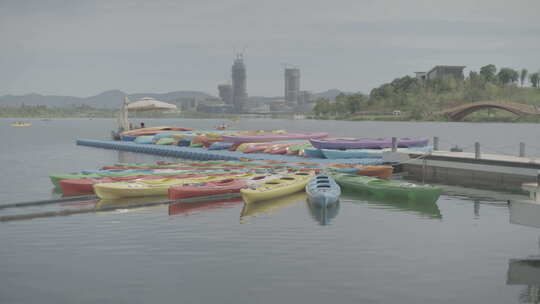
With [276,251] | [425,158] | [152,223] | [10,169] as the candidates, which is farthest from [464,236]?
[10,169]

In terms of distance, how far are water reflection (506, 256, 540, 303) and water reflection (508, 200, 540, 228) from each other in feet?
4.76

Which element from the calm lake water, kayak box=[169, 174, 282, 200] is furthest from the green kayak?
kayak box=[169, 174, 282, 200]

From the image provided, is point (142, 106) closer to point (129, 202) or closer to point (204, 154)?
point (204, 154)

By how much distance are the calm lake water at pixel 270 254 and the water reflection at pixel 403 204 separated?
159 millimetres

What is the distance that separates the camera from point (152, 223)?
20.9 meters

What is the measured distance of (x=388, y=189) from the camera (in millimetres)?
26250

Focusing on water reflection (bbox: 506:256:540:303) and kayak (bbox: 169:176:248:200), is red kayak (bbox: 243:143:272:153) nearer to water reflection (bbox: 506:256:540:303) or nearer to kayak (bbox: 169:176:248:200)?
kayak (bbox: 169:176:248:200)

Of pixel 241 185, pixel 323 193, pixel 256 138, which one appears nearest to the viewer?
pixel 323 193

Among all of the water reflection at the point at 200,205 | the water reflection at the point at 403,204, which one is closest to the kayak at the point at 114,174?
the water reflection at the point at 200,205

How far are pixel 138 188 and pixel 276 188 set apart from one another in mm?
6493

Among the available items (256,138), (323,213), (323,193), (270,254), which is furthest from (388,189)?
(256,138)

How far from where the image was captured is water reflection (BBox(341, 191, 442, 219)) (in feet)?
77.4

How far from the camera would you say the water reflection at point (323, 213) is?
21.6 metres

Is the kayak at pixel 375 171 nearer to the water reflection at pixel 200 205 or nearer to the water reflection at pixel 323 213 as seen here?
the water reflection at pixel 323 213
